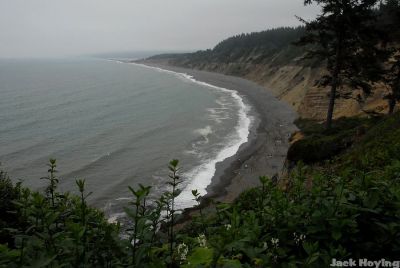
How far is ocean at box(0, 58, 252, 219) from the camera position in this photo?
33.7m

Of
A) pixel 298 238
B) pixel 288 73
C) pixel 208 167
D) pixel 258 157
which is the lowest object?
pixel 208 167

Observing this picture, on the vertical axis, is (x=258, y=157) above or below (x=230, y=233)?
below

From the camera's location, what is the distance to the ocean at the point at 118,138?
33688 mm

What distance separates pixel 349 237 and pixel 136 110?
68.9m

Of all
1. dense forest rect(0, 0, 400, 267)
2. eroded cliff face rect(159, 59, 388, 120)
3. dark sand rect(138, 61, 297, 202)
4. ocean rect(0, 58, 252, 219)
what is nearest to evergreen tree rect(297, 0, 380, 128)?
eroded cliff face rect(159, 59, 388, 120)

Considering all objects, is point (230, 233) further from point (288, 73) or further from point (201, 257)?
point (288, 73)

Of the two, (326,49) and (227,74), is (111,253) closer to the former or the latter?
(326,49)

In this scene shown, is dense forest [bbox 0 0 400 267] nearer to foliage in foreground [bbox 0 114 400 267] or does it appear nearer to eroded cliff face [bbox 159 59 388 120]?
foliage in foreground [bbox 0 114 400 267]

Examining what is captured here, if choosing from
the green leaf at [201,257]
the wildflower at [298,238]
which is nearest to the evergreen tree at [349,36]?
the wildflower at [298,238]

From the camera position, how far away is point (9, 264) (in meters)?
2.69

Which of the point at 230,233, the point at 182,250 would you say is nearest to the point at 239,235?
the point at 230,233

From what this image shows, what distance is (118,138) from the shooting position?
162 ft

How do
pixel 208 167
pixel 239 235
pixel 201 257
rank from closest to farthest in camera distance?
pixel 201 257
pixel 239 235
pixel 208 167

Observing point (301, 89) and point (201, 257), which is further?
point (301, 89)
